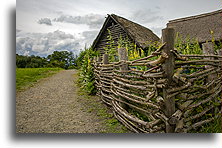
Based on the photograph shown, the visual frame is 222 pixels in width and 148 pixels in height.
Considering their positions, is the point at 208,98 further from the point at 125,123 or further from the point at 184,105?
the point at 125,123

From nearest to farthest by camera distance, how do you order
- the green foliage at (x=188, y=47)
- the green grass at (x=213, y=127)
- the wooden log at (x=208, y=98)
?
the wooden log at (x=208, y=98)
the green grass at (x=213, y=127)
the green foliage at (x=188, y=47)

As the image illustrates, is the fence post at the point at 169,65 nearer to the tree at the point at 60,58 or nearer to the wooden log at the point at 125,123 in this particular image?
the wooden log at the point at 125,123

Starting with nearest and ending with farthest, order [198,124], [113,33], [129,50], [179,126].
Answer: [179,126] < [198,124] < [129,50] < [113,33]

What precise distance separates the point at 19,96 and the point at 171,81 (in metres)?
1.95

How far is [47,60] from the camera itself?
91.5 inches

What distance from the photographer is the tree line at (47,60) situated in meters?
2.11

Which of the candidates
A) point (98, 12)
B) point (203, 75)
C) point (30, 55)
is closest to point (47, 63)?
point (30, 55)

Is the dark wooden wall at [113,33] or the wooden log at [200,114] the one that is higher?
the dark wooden wall at [113,33]

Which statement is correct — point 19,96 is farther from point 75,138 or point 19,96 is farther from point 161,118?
point 161,118

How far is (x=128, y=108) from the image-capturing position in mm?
2307

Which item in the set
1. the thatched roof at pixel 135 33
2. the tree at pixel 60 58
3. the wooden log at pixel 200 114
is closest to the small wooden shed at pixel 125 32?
the thatched roof at pixel 135 33

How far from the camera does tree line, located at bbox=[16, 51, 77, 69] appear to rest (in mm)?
2114

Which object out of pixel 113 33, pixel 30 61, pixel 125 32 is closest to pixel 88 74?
pixel 30 61

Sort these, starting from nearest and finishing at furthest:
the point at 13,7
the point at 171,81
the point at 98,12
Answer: the point at 171,81 → the point at 13,7 → the point at 98,12
